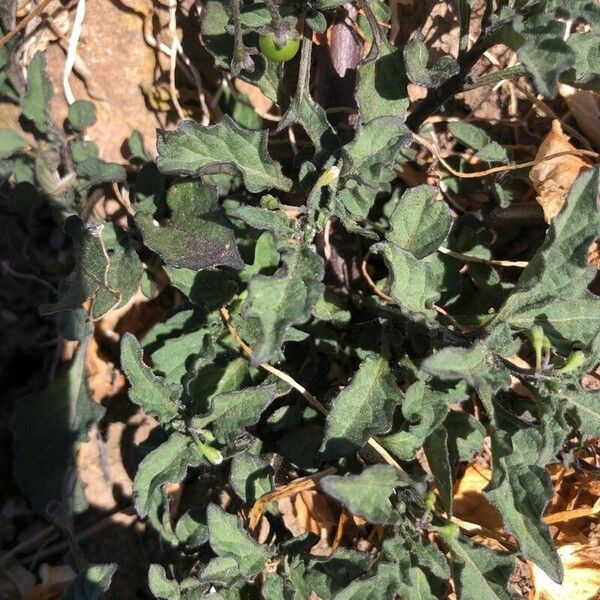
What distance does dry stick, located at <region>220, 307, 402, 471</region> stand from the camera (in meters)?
1.45

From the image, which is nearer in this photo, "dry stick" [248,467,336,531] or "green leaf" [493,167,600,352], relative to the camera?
"green leaf" [493,167,600,352]

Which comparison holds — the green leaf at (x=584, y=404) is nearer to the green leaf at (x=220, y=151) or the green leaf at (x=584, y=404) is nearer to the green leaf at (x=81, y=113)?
the green leaf at (x=220, y=151)

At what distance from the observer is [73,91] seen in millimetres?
2025

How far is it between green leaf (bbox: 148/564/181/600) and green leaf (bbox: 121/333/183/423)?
0.26m

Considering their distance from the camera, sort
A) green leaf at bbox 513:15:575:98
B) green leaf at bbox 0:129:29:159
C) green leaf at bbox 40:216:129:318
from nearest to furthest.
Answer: green leaf at bbox 513:15:575:98
green leaf at bbox 40:216:129:318
green leaf at bbox 0:129:29:159

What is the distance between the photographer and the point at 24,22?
1.77 meters

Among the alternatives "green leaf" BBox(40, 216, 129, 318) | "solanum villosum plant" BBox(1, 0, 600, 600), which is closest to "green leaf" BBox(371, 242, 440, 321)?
"solanum villosum plant" BBox(1, 0, 600, 600)

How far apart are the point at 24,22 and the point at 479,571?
149 cm

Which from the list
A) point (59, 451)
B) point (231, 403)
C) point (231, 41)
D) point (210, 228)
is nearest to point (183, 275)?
point (210, 228)

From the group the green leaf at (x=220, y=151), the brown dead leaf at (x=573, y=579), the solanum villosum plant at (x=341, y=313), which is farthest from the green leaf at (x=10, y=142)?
the brown dead leaf at (x=573, y=579)

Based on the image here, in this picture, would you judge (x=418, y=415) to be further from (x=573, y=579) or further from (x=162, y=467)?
(x=573, y=579)

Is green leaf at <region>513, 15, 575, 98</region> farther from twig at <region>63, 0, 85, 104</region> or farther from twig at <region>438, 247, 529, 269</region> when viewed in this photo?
twig at <region>63, 0, 85, 104</region>

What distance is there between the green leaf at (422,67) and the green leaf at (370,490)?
617mm

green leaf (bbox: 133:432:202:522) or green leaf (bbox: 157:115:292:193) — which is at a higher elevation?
green leaf (bbox: 157:115:292:193)
